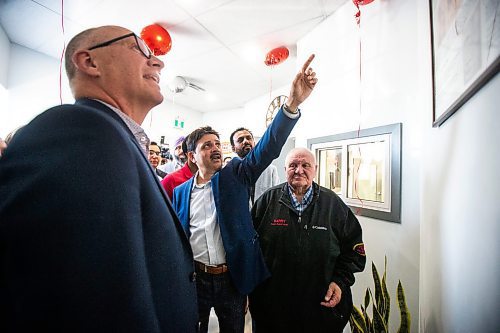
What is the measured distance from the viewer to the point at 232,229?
1.36 meters

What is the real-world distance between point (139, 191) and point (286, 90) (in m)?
4.07

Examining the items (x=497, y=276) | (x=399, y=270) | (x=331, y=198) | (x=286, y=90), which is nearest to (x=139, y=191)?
(x=497, y=276)

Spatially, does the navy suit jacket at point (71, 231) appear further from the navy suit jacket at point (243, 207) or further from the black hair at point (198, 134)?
the black hair at point (198, 134)

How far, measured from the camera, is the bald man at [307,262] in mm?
1332

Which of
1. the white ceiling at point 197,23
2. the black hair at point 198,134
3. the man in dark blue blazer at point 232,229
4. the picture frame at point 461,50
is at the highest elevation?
the white ceiling at point 197,23

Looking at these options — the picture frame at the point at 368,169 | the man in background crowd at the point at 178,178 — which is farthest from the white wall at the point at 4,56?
the picture frame at the point at 368,169

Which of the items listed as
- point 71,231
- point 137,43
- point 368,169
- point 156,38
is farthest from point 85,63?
point 156,38

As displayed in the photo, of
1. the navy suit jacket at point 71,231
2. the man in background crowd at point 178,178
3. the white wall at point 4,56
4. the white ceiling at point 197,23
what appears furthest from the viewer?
the white wall at point 4,56

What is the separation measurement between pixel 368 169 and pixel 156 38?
9.07ft

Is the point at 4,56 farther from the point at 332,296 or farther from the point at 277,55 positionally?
the point at 332,296

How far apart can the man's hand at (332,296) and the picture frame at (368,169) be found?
788 mm

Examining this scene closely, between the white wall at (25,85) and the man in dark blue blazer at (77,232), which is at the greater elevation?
the white wall at (25,85)

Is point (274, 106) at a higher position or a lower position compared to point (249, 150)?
higher

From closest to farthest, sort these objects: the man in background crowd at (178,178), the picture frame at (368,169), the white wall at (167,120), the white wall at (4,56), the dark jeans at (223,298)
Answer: the dark jeans at (223,298)
the picture frame at (368,169)
the man in background crowd at (178,178)
the white wall at (4,56)
the white wall at (167,120)
